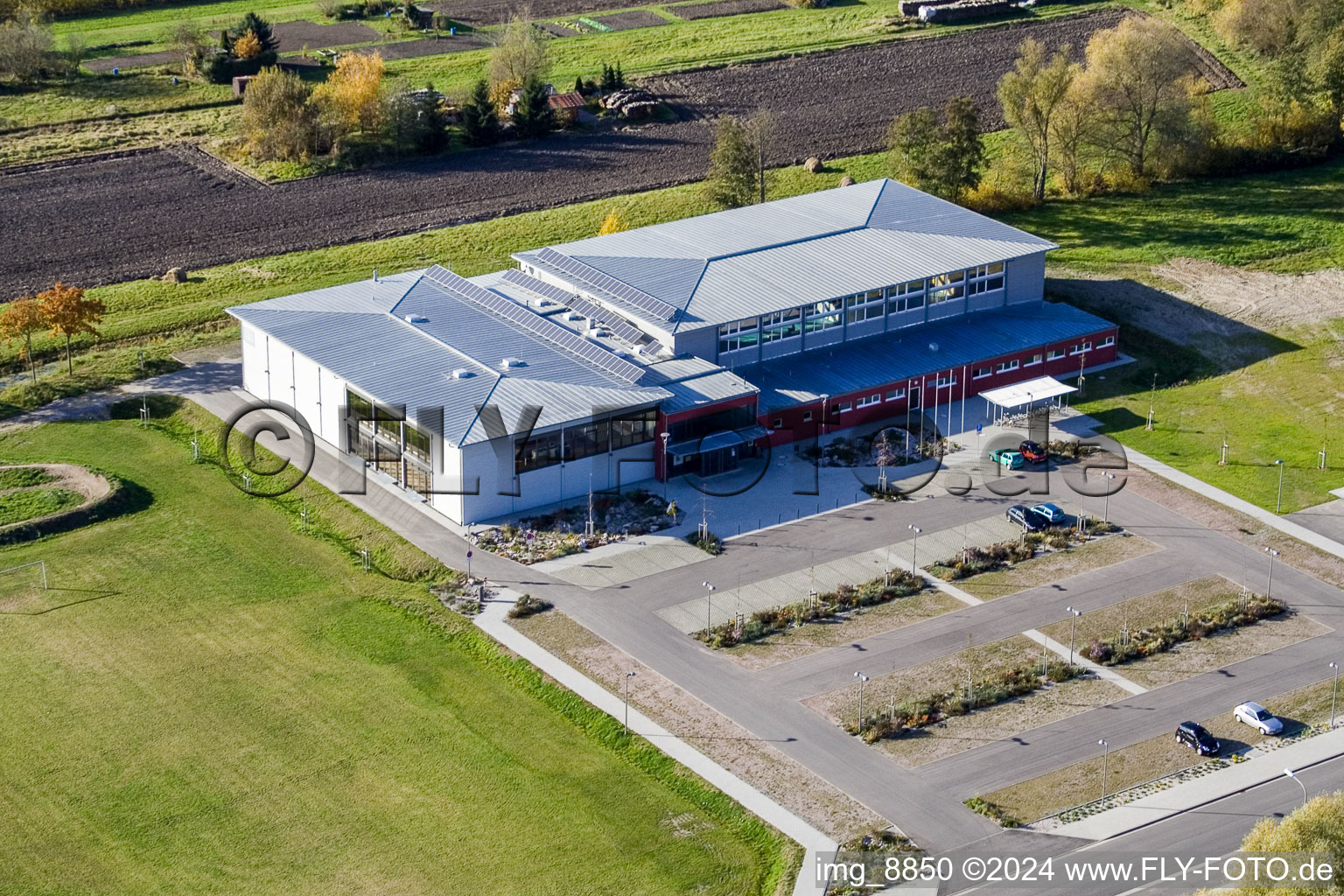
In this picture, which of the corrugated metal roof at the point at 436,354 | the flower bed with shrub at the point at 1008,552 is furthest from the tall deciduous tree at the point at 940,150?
the flower bed with shrub at the point at 1008,552

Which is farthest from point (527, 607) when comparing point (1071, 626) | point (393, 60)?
point (393, 60)

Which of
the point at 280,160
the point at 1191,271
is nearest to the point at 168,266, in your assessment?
the point at 280,160

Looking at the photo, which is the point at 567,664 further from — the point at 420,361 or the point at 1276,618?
the point at 1276,618

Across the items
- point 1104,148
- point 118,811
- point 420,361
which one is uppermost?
point 1104,148

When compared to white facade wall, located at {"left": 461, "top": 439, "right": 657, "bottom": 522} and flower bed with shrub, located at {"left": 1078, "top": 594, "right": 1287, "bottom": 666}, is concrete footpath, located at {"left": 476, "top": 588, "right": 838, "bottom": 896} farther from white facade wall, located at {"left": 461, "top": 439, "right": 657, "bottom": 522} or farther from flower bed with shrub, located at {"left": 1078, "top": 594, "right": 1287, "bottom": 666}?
flower bed with shrub, located at {"left": 1078, "top": 594, "right": 1287, "bottom": 666}

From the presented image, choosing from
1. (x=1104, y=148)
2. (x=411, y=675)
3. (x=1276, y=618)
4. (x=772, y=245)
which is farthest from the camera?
(x=1104, y=148)

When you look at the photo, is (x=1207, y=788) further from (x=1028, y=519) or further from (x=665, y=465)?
(x=665, y=465)

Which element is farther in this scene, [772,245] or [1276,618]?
[772,245]
